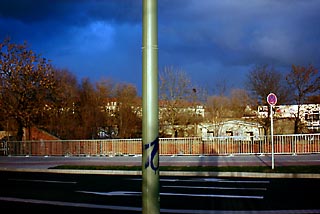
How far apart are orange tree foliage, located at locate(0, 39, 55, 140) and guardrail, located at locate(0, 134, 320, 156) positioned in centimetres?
267

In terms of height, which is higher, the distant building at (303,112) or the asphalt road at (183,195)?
the distant building at (303,112)

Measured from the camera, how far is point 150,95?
3.09 metres

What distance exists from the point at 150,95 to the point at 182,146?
76.0 feet

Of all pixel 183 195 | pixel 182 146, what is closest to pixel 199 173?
pixel 183 195

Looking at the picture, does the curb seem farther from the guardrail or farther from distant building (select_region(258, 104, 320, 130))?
distant building (select_region(258, 104, 320, 130))

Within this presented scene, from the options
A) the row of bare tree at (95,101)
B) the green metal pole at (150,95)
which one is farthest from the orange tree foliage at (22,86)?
the green metal pole at (150,95)

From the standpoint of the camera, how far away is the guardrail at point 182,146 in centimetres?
2359

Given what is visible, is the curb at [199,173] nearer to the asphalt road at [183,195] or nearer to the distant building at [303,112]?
the asphalt road at [183,195]

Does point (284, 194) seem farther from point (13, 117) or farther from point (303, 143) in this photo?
point (13, 117)

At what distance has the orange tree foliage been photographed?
31625 millimetres

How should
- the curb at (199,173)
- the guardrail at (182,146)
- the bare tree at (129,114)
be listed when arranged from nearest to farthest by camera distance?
1. the curb at (199,173)
2. the guardrail at (182,146)
3. the bare tree at (129,114)

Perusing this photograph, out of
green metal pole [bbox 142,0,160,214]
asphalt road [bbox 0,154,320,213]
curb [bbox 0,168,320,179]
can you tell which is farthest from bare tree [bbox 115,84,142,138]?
green metal pole [bbox 142,0,160,214]

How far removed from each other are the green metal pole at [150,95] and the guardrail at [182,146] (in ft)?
70.8

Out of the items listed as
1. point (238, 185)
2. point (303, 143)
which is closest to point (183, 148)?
point (303, 143)
